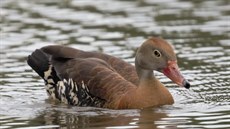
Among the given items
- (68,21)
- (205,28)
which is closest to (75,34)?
(68,21)

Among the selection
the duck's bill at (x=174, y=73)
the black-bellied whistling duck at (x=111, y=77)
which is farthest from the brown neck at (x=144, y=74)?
the duck's bill at (x=174, y=73)

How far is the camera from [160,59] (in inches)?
614

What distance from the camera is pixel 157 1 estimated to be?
25875 millimetres

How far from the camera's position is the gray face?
610 inches

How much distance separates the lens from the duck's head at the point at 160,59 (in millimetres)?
15445

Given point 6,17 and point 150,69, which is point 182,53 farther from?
point 6,17

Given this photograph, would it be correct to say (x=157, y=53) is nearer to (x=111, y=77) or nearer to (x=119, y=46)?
(x=111, y=77)

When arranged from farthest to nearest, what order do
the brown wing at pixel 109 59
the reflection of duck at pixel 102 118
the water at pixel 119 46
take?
the brown wing at pixel 109 59, the water at pixel 119 46, the reflection of duck at pixel 102 118

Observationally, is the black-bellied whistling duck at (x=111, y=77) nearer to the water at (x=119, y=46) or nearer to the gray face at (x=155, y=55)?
the gray face at (x=155, y=55)

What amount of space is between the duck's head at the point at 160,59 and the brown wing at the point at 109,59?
1.58ft

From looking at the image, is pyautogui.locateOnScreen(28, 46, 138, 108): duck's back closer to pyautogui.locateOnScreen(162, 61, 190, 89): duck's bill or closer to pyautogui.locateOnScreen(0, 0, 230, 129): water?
pyautogui.locateOnScreen(0, 0, 230, 129): water

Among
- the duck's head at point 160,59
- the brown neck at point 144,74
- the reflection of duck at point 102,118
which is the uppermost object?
the duck's head at point 160,59

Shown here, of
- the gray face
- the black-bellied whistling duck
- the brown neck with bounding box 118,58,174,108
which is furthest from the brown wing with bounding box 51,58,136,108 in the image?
the gray face

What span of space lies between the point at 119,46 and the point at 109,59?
4015 mm
